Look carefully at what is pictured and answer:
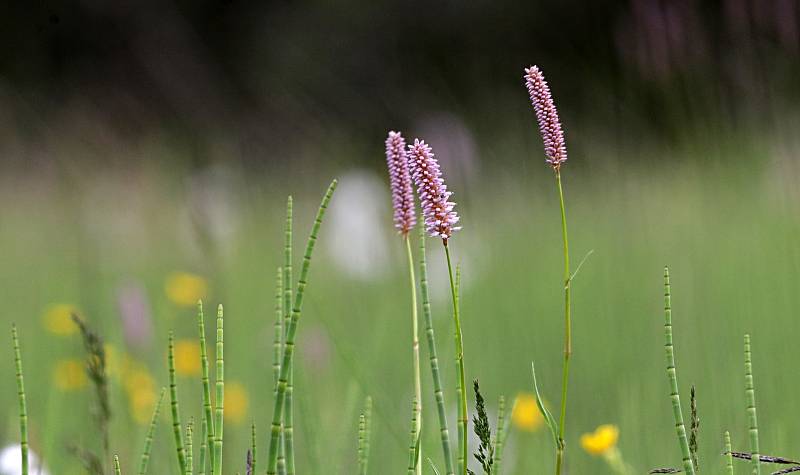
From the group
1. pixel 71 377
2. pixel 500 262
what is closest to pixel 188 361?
pixel 71 377

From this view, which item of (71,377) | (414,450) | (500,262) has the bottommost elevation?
(414,450)

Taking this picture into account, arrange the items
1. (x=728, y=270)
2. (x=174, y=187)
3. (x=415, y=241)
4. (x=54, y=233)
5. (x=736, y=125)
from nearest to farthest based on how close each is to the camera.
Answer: (x=736, y=125) → (x=728, y=270) → (x=415, y=241) → (x=174, y=187) → (x=54, y=233)

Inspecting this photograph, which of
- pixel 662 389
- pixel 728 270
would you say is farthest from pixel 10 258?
pixel 662 389

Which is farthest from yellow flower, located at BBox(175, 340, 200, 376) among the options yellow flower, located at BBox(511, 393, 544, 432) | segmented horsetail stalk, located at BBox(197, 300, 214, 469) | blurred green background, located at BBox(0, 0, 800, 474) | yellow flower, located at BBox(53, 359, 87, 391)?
segmented horsetail stalk, located at BBox(197, 300, 214, 469)

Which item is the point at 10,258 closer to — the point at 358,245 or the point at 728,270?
the point at 358,245

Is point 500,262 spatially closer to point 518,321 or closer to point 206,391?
point 518,321
